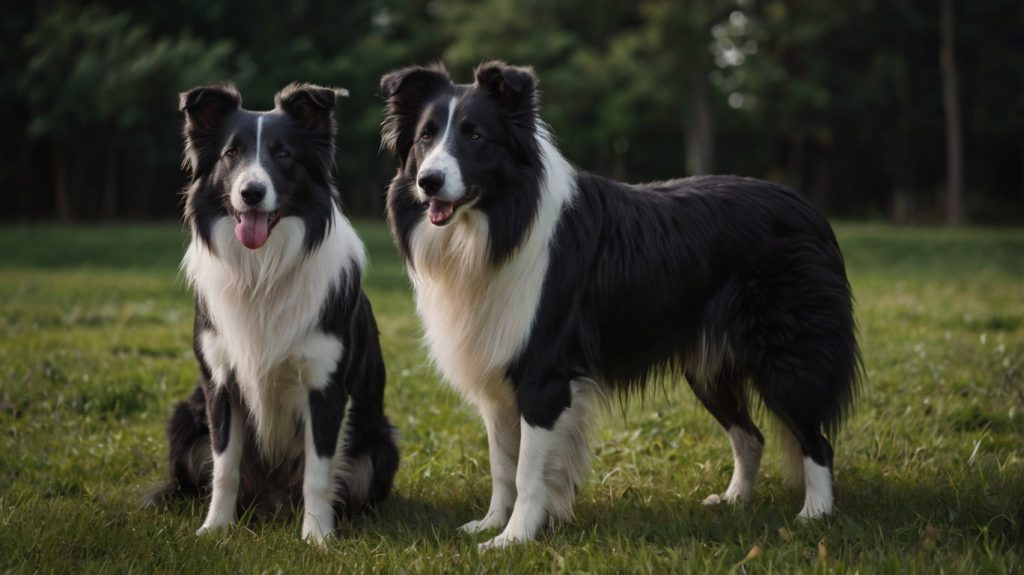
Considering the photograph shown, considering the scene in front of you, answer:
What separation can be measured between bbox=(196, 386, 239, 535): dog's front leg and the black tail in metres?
0.25

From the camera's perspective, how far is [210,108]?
13.0 feet

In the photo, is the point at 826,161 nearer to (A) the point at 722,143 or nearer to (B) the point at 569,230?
(A) the point at 722,143

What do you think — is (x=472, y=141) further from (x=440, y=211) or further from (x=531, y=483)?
(x=531, y=483)

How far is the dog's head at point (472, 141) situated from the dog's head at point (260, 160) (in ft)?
1.10

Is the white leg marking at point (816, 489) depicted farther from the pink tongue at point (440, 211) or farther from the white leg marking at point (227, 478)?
the white leg marking at point (227, 478)

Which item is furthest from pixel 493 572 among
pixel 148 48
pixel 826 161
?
pixel 826 161

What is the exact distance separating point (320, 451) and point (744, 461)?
210cm

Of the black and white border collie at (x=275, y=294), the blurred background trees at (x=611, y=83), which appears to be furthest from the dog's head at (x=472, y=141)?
the blurred background trees at (x=611, y=83)

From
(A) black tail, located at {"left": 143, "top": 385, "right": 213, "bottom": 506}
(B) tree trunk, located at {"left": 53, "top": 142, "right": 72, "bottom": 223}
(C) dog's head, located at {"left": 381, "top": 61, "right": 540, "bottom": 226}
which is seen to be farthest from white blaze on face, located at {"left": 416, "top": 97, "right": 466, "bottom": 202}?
(B) tree trunk, located at {"left": 53, "top": 142, "right": 72, "bottom": 223}

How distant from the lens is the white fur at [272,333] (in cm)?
381

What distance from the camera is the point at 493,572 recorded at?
332cm

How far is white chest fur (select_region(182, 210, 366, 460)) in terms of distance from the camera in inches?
150

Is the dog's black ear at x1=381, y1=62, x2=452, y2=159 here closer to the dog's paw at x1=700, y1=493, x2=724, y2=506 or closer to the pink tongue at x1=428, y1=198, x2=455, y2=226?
the pink tongue at x1=428, y1=198, x2=455, y2=226

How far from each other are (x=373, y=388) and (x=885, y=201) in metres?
35.8
